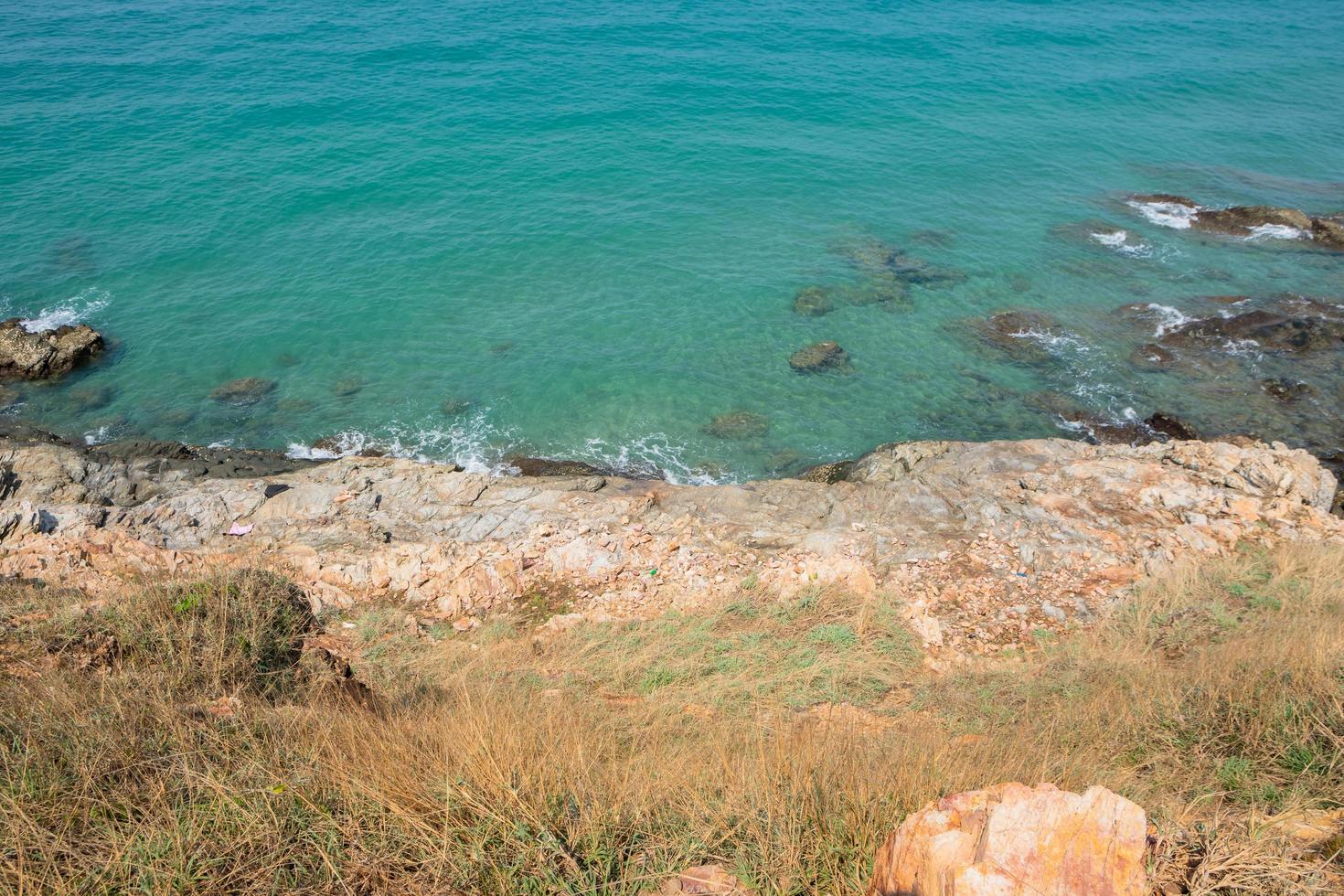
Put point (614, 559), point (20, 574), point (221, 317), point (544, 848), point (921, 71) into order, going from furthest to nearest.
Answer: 1. point (921, 71)
2. point (221, 317)
3. point (614, 559)
4. point (20, 574)
5. point (544, 848)

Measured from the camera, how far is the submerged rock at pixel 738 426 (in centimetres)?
1750

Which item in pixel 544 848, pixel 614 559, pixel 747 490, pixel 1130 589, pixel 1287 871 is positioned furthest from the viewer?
pixel 747 490

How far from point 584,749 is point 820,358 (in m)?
15.5

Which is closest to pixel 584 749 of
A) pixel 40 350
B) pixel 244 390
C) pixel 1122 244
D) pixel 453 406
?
pixel 453 406

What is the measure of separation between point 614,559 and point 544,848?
648 cm

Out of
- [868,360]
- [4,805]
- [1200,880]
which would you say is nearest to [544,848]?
[4,805]

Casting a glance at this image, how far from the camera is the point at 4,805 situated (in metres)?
4.25

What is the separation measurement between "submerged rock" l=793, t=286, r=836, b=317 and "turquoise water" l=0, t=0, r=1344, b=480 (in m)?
0.41

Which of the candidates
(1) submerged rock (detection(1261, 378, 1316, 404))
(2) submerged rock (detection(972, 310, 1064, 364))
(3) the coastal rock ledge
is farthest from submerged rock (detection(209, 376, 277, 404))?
(1) submerged rock (detection(1261, 378, 1316, 404))

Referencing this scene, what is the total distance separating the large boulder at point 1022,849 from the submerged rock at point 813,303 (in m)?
18.2

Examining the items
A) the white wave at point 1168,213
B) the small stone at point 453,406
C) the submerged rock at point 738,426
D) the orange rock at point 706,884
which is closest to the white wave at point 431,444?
the small stone at point 453,406

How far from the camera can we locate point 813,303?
21.9m

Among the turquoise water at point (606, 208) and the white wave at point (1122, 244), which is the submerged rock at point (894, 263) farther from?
the white wave at point (1122, 244)

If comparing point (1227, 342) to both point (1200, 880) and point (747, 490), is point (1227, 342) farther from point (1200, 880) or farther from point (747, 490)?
point (1200, 880)
